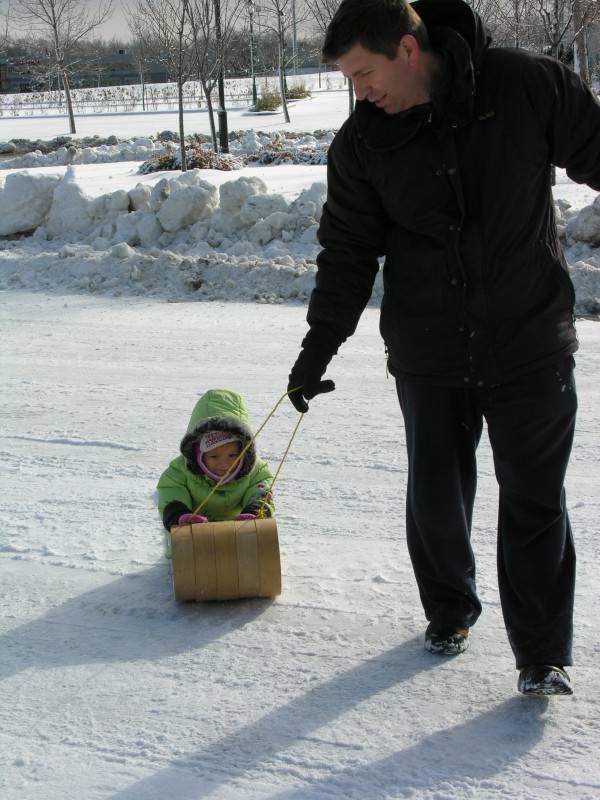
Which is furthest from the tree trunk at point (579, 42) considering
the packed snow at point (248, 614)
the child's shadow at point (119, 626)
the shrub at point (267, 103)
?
the shrub at point (267, 103)

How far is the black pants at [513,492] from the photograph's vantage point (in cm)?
255

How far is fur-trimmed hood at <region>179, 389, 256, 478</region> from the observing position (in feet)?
12.0

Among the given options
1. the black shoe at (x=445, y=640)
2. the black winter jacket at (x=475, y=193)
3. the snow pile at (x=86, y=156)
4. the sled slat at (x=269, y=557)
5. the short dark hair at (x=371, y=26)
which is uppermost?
the snow pile at (x=86, y=156)

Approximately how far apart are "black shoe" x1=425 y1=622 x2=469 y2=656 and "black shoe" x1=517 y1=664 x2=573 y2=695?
0.33 m

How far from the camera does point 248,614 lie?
3.33 m

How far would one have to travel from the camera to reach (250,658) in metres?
3.03

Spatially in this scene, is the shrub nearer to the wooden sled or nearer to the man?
the wooden sled

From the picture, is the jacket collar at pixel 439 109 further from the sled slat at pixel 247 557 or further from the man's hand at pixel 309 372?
the sled slat at pixel 247 557

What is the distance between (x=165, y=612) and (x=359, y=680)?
82 cm

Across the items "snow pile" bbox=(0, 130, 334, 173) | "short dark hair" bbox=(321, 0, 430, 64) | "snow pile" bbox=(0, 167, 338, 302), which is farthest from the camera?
"snow pile" bbox=(0, 130, 334, 173)

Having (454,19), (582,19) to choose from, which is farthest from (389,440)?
(582,19)

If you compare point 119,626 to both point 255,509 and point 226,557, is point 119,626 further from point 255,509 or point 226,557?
point 255,509

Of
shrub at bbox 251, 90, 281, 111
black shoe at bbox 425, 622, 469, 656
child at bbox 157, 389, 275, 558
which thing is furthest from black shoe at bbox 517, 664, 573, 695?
shrub at bbox 251, 90, 281, 111

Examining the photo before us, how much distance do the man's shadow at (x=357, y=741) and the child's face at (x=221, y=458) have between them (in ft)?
3.57
